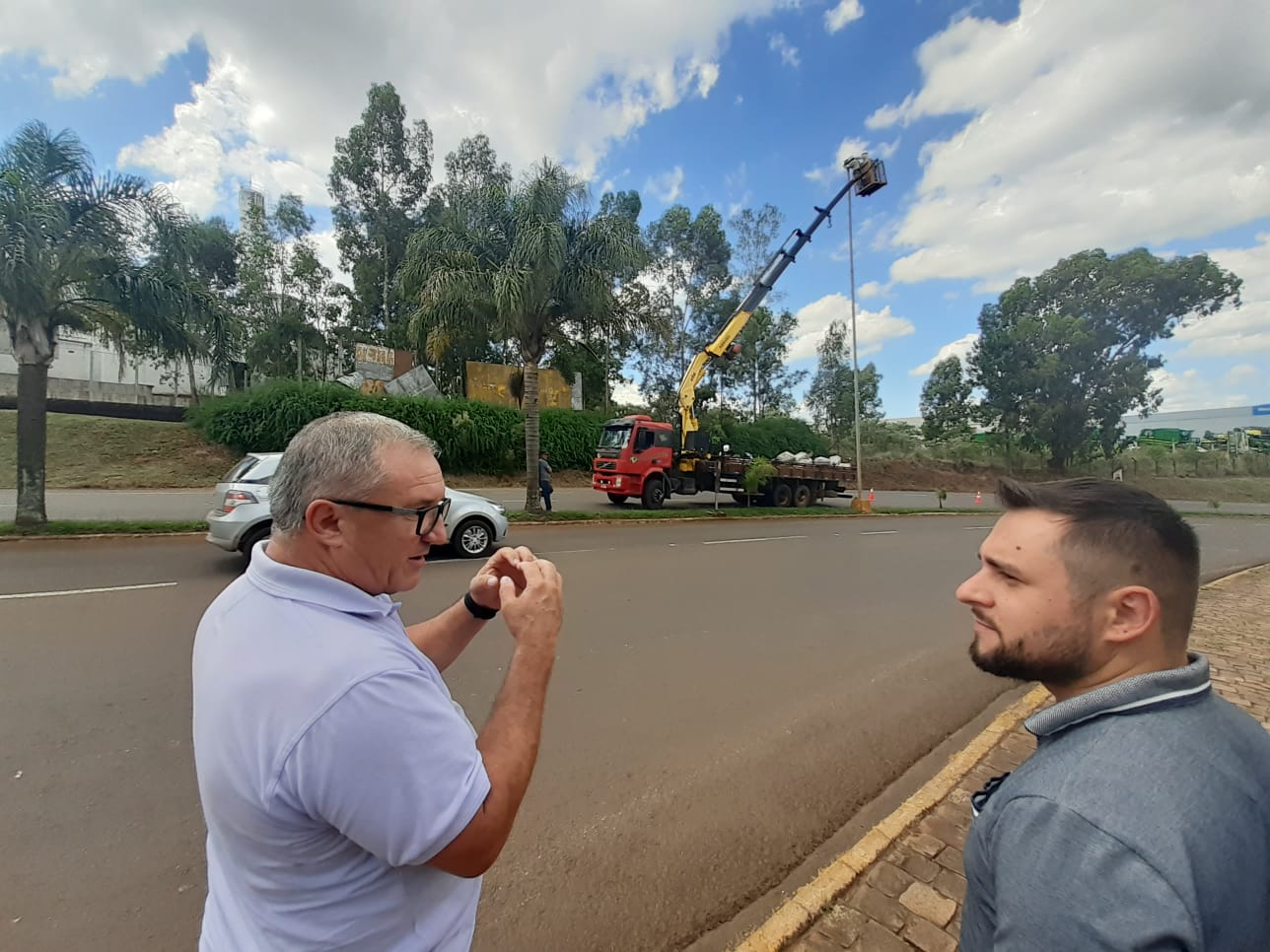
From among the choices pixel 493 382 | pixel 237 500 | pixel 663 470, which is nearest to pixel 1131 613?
pixel 237 500

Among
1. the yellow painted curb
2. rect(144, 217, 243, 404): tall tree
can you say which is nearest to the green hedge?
rect(144, 217, 243, 404): tall tree

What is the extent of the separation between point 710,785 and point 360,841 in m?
2.51

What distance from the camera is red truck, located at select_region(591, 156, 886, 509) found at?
17.0m

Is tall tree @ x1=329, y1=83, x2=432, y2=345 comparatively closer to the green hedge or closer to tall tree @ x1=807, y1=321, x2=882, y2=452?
the green hedge

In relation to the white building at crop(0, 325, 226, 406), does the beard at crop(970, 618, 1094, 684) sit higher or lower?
lower

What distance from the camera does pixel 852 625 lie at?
20.0 ft

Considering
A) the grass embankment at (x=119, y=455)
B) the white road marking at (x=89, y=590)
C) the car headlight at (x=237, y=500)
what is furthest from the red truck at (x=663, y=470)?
the grass embankment at (x=119, y=455)

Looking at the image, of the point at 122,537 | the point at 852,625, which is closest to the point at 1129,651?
the point at 852,625

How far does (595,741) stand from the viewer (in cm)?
353

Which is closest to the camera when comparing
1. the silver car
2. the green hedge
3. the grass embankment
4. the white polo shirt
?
the white polo shirt

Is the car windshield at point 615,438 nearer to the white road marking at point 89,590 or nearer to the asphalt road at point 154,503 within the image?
the asphalt road at point 154,503

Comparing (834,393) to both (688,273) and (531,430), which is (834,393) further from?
(531,430)

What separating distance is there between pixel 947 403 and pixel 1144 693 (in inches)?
1653

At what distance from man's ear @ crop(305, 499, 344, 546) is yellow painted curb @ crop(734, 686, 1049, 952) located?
6.22 ft
